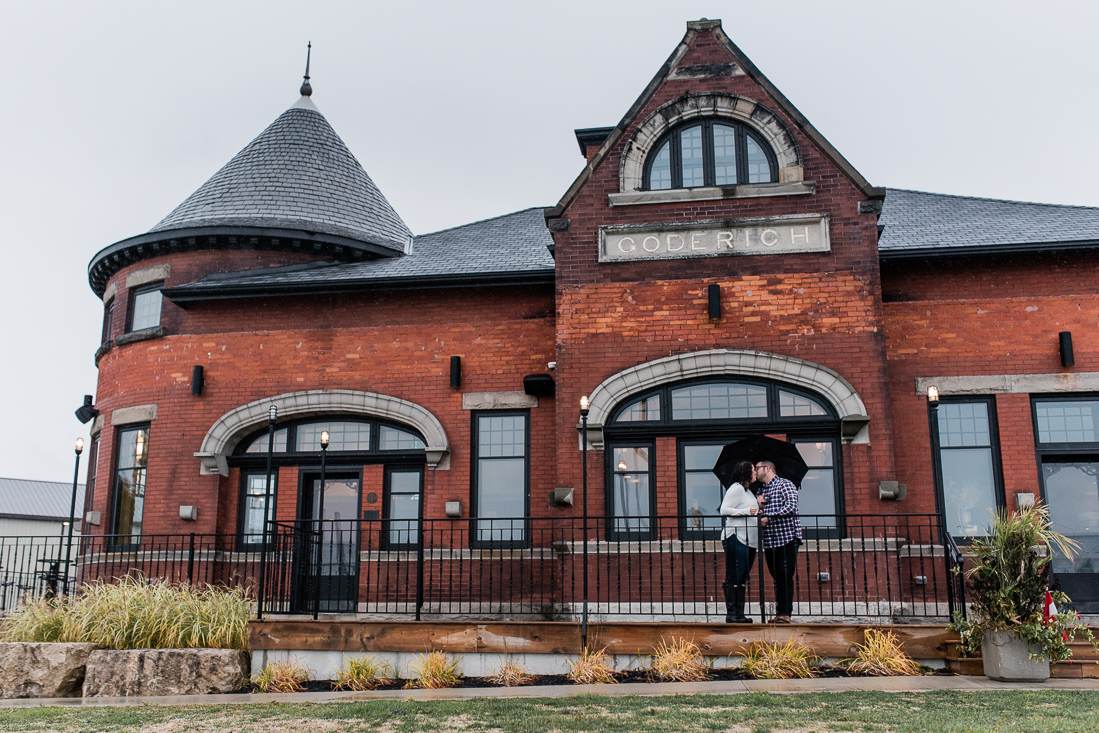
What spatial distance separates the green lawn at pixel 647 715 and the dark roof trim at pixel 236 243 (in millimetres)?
9361

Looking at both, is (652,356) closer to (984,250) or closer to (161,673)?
(984,250)

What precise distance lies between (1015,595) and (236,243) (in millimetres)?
13001

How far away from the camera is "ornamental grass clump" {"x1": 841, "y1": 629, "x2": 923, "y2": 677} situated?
29.4ft

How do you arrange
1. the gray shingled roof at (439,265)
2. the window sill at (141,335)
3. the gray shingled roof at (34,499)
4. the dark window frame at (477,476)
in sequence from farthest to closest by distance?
the gray shingled roof at (34,499) → the window sill at (141,335) → the gray shingled roof at (439,265) → the dark window frame at (477,476)

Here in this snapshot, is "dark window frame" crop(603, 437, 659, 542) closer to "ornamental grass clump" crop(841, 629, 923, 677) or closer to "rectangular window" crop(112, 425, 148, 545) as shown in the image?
"ornamental grass clump" crop(841, 629, 923, 677)

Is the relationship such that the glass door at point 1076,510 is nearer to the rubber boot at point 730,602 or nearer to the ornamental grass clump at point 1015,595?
the ornamental grass clump at point 1015,595

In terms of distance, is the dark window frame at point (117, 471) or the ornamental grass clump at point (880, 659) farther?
the dark window frame at point (117, 471)

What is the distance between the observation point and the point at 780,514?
10109 millimetres

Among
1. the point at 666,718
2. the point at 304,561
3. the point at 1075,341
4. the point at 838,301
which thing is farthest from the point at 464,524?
the point at 1075,341

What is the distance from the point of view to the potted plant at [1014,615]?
869 cm

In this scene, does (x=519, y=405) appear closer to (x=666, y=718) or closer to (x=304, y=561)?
(x=304, y=561)

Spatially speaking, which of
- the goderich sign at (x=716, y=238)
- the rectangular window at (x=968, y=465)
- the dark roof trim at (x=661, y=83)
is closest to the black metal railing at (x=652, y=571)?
the rectangular window at (x=968, y=465)

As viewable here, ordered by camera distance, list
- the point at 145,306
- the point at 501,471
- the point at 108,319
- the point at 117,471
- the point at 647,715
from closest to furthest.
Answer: the point at 647,715 < the point at 501,471 < the point at 117,471 < the point at 145,306 < the point at 108,319

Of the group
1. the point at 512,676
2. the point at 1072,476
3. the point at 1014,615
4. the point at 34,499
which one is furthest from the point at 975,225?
the point at 34,499
